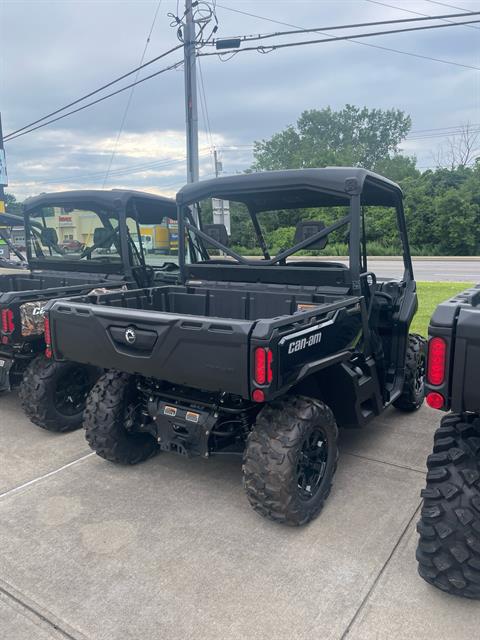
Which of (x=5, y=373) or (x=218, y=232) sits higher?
(x=218, y=232)


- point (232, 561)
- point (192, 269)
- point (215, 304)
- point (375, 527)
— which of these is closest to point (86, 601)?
point (232, 561)

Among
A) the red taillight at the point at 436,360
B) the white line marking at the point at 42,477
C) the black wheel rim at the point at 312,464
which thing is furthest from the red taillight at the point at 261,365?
the white line marking at the point at 42,477

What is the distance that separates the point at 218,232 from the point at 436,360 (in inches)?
98.2

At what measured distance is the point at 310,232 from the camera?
12.8ft

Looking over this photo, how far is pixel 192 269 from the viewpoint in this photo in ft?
14.6

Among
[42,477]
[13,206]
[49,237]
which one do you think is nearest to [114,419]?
[42,477]

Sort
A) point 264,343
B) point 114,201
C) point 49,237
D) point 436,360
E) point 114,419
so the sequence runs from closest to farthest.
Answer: point 436,360
point 264,343
point 114,419
point 114,201
point 49,237

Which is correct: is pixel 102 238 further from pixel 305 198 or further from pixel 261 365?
pixel 261 365

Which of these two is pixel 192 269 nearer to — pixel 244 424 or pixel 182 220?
pixel 182 220

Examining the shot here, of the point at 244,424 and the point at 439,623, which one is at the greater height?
the point at 244,424

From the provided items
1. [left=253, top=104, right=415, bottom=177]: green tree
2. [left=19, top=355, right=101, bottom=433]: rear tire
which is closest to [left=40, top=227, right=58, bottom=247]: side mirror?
[left=19, top=355, right=101, bottom=433]: rear tire

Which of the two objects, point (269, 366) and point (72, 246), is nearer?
point (269, 366)

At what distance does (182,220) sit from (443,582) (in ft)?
10.6

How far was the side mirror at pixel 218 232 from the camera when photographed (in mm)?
4281
